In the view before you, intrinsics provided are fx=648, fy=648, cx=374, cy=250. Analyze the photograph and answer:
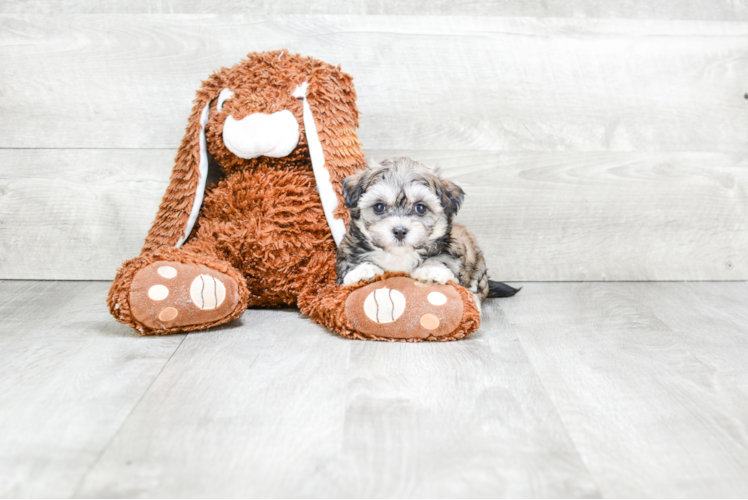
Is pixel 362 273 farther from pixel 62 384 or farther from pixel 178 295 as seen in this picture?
pixel 62 384

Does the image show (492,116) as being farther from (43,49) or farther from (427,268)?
(43,49)

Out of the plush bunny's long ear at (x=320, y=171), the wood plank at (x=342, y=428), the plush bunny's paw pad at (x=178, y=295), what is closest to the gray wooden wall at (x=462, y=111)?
the plush bunny's long ear at (x=320, y=171)

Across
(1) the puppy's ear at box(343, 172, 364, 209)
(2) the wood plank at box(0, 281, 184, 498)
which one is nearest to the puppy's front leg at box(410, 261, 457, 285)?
(1) the puppy's ear at box(343, 172, 364, 209)

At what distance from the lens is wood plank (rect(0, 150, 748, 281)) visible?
2.67 metres

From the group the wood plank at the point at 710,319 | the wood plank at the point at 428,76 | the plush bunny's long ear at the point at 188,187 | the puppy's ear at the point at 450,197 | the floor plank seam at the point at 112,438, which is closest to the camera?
the floor plank seam at the point at 112,438

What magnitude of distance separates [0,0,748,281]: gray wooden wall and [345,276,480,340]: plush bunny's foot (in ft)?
2.87

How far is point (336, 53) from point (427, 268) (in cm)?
110

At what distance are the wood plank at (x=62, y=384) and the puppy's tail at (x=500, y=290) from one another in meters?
1.19

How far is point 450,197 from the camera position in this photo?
1.99m

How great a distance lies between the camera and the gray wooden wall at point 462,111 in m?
2.60

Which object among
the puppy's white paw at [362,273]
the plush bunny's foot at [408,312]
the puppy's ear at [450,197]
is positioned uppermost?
the puppy's ear at [450,197]

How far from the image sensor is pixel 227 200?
2223 mm

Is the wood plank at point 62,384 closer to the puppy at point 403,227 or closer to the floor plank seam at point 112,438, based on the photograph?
the floor plank seam at point 112,438

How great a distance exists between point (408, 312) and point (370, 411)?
478mm
